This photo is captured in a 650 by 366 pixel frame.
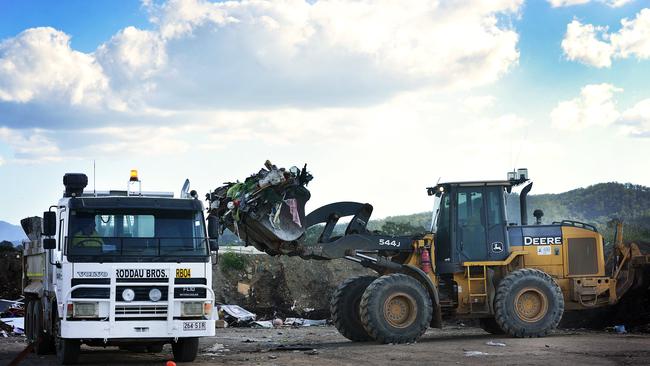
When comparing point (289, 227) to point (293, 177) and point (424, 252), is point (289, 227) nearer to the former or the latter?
point (293, 177)

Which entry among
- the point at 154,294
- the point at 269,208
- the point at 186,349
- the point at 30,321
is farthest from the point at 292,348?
the point at 30,321

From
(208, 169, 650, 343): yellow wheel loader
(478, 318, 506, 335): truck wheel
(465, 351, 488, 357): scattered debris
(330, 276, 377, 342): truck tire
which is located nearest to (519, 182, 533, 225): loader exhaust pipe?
(208, 169, 650, 343): yellow wheel loader

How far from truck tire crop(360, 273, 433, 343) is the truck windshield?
4976mm

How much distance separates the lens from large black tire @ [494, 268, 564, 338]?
20250 mm

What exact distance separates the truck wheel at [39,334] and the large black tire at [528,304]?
375 inches

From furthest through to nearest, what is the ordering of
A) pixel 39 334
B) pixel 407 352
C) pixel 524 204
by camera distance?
pixel 524 204 → pixel 39 334 → pixel 407 352

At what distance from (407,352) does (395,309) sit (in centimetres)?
210

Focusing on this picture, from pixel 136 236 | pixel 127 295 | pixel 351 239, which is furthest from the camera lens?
pixel 351 239

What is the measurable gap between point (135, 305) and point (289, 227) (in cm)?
459

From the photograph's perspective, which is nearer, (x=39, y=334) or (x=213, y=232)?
(x=213, y=232)

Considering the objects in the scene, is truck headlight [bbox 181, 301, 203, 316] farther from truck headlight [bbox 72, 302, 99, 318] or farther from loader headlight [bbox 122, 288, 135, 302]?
truck headlight [bbox 72, 302, 99, 318]

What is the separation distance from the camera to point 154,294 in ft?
50.1

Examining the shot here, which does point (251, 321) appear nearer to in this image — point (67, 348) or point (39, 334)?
point (39, 334)

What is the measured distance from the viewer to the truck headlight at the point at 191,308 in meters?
15.4
